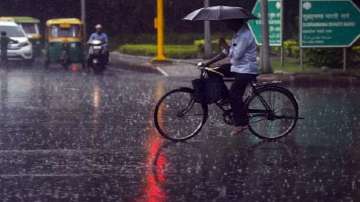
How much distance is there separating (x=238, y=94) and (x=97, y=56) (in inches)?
683

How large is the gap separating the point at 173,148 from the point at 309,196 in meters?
3.37

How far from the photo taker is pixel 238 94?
11.6 m

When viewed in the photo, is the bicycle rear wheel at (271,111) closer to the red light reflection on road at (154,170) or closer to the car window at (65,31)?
the red light reflection on road at (154,170)

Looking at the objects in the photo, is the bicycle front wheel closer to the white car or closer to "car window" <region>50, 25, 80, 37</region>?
"car window" <region>50, 25, 80, 37</region>

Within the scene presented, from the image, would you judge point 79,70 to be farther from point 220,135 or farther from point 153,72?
point 220,135

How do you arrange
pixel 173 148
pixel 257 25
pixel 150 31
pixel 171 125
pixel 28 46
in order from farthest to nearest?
pixel 150 31
pixel 28 46
pixel 257 25
pixel 171 125
pixel 173 148

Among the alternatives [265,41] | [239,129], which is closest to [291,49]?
[265,41]

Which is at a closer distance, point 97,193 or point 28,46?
point 97,193

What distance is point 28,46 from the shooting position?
106 feet

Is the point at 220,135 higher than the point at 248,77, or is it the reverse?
the point at 248,77

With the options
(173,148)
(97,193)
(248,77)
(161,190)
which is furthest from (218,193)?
(248,77)

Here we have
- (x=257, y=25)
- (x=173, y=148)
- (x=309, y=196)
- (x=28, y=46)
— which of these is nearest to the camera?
(x=309, y=196)

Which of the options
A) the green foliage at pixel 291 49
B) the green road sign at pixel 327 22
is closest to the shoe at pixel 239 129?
the green road sign at pixel 327 22

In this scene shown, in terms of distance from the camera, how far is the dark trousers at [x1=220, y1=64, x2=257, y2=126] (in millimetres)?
11586
